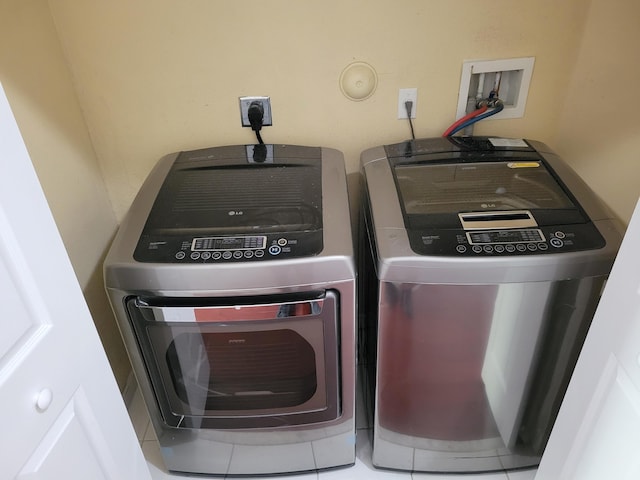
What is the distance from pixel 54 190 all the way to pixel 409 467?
1275 mm

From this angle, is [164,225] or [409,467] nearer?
[164,225]

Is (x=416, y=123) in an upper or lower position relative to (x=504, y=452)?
upper

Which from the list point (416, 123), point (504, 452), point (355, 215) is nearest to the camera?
point (504, 452)

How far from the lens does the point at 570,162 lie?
1.51 metres

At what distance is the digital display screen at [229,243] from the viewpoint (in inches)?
42.5

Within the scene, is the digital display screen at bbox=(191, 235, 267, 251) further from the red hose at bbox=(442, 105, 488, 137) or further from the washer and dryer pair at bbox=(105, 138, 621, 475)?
the red hose at bbox=(442, 105, 488, 137)

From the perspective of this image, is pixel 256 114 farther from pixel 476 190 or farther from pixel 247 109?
pixel 476 190

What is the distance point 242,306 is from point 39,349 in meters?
0.44

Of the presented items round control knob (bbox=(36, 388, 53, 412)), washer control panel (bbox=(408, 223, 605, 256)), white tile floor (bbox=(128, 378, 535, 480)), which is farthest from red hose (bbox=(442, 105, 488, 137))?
round control knob (bbox=(36, 388, 53, 412))

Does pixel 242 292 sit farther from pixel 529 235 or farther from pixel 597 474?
pixel 597 474

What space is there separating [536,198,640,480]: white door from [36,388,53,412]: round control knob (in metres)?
0.87

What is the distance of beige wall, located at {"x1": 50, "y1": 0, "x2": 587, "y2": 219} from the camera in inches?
52.1

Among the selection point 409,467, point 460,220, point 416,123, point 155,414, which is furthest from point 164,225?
point 409,467

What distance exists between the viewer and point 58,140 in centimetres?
131
